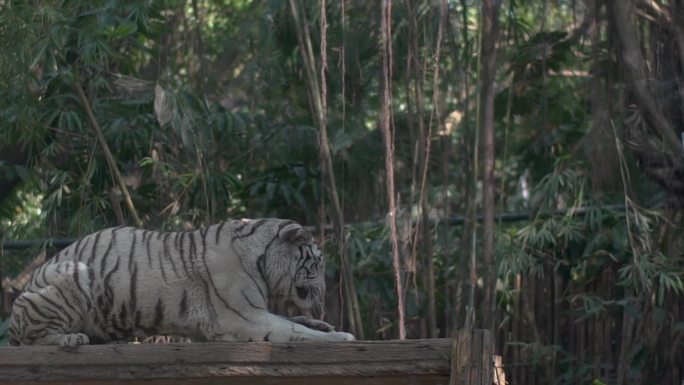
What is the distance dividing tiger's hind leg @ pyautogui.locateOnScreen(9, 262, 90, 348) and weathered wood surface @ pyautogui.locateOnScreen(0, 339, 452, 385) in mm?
136

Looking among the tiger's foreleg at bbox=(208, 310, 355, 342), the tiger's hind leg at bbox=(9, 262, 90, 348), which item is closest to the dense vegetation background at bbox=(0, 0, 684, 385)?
the tiger's foreleg at bbox=(208, 310, 355, 342)

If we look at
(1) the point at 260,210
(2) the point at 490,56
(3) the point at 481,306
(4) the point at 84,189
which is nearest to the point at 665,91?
(2) the point at 490,56

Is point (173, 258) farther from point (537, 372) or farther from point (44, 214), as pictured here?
point (537, 372)

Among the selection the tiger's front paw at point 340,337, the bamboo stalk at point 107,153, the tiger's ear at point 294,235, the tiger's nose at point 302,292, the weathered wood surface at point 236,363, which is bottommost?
the weathered wood surface at point 236,363

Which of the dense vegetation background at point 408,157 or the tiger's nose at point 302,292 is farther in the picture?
the dense vegetation background at point 408,157

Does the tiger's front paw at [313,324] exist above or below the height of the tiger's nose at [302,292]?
below

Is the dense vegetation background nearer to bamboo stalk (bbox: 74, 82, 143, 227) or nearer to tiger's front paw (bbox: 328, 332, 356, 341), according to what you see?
bamboo stalk (bbox: 74, 82, 143, 227)

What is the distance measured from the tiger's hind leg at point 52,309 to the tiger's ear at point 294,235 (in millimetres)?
653

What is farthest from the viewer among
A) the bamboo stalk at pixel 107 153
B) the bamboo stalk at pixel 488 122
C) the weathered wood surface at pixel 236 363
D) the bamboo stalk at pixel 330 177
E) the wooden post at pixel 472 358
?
the bamboo stalk at pixel 107 153

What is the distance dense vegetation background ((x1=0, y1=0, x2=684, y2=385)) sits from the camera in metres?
5.48

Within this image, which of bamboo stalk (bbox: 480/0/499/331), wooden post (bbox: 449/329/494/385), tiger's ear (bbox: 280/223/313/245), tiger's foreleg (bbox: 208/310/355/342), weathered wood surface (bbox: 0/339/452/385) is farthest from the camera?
bamboo stalk (bbox: 480/0/499/331)

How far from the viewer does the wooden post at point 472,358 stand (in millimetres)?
3141

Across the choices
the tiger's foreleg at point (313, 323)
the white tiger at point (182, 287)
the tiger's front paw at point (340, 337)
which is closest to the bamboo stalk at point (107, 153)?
the white tiger at point (182, 287)

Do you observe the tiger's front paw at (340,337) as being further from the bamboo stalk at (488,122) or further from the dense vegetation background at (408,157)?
the bamboo stalk at (488,122)
